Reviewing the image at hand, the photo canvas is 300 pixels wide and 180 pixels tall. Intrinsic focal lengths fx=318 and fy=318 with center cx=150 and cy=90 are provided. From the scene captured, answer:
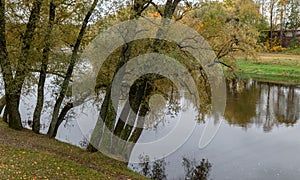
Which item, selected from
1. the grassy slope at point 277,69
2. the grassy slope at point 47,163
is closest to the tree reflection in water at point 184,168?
the grassy slope at point 47,163

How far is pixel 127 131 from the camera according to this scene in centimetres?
1354

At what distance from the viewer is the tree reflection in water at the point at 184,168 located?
46.7 ft

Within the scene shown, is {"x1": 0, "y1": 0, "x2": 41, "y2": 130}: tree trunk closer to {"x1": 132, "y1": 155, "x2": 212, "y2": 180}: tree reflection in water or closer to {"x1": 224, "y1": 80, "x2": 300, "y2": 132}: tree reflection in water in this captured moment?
{"x1": 132, "y1": 155, "x2": 212, "y2": 180}: tree reflection in water

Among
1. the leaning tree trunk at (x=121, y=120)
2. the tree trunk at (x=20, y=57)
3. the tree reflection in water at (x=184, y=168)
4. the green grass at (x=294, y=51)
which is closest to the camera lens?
the leaning tree trunk at (x=121, y=120)

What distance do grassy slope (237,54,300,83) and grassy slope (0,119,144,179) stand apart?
115 feet

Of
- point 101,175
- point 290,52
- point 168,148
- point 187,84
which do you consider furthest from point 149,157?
point 290,52

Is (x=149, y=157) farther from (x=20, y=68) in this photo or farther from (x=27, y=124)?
(x=27, y=124)

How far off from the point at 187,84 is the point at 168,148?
6.17m

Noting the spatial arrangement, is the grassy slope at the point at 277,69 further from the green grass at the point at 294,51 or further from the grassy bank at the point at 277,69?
the green grass at the point at 294,51

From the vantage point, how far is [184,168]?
15.0 meters

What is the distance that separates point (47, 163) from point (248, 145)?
40.6 ft

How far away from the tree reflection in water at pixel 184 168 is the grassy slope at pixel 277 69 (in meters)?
30.6

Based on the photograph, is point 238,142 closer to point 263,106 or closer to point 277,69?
point 263,106

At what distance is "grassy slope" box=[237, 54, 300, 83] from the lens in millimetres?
45688
